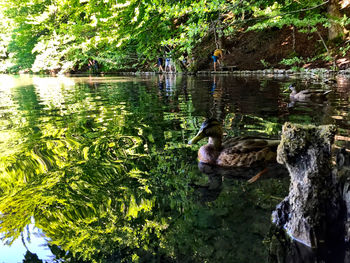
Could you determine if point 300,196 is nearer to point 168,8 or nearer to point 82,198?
point 82,198

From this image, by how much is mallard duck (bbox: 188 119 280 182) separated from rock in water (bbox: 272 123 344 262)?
1.41m

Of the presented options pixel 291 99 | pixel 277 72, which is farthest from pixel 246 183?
pixel 277 72

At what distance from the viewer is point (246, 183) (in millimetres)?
3305

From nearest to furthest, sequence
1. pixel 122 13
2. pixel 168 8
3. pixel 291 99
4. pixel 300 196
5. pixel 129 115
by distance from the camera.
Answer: pixel 300 196 → pixel 168 8 → pixel 122 13 → pixel 129 115 → pixel 291 99

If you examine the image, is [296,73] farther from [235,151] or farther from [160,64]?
[235,151]

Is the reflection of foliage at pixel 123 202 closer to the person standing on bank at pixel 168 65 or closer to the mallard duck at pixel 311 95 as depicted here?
the mallard duck at pixel 311 95

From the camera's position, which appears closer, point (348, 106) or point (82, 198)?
point (82, 198)

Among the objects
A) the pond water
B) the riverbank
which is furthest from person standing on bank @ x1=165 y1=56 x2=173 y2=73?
the pond water

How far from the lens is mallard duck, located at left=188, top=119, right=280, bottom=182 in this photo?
374 centimetres

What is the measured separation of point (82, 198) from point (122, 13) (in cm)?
441

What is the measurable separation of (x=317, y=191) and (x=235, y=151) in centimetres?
179

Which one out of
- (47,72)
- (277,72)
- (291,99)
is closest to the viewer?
(291,99)

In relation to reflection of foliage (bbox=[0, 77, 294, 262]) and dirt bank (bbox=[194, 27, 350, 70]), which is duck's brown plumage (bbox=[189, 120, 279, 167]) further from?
dirt bank (bbox=[194, 27, 350, 70])

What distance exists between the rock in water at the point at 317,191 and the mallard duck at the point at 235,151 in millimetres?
1408
